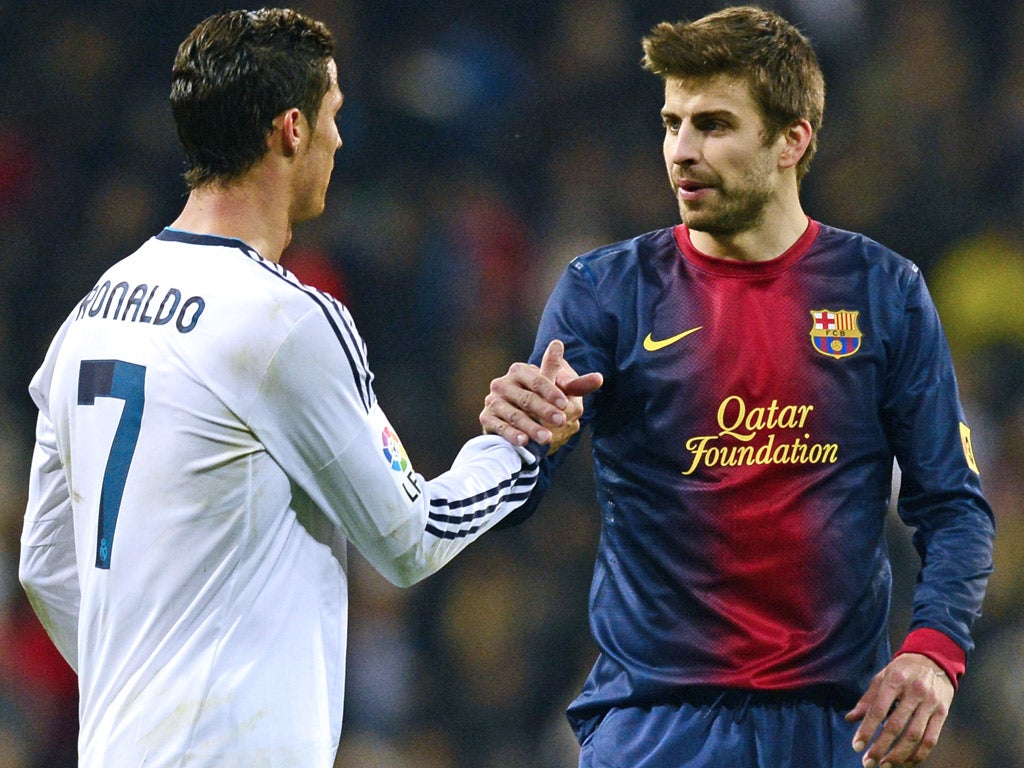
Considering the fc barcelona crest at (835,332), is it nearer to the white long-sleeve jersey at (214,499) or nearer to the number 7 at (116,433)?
the white long-sleeve jersey at (214,499)

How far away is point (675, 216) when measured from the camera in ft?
24.7

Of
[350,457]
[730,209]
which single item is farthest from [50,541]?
[730,209]

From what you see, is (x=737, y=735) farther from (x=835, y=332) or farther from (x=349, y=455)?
(x=349, y=455)

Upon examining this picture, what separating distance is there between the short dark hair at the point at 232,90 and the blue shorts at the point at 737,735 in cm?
140

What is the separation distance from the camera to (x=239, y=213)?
2.71 metres

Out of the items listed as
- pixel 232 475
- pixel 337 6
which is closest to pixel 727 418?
pixel 232 475

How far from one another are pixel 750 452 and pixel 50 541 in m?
1.41

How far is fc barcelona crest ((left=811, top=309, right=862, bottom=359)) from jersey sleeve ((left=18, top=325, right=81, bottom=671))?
155 centimetres

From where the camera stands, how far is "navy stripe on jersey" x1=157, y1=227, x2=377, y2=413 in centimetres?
261

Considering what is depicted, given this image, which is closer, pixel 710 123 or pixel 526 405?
pixel 526 405

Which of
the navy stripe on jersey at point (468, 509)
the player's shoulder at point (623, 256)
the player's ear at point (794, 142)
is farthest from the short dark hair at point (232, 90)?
the player's ear at point (794, 142)

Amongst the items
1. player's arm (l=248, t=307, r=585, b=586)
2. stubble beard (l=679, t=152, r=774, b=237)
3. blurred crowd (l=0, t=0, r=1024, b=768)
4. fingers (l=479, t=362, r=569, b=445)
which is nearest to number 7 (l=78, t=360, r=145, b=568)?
player's arm (l=248, t=307, r=585, b=586)

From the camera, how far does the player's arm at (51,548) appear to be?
2854mm

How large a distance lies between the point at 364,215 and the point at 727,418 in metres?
4.75
